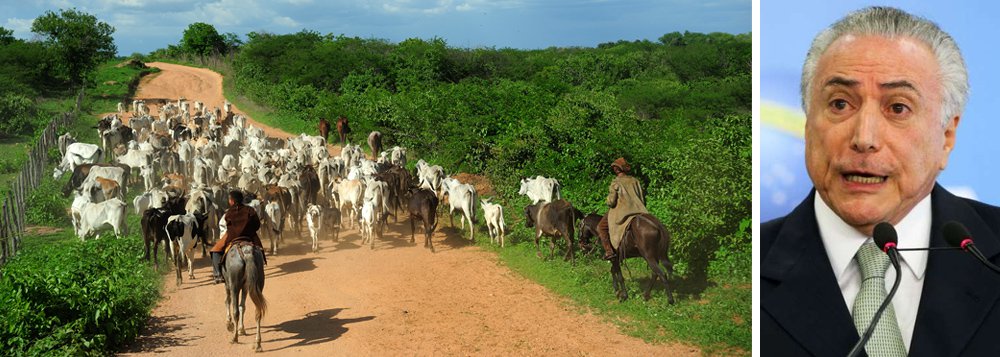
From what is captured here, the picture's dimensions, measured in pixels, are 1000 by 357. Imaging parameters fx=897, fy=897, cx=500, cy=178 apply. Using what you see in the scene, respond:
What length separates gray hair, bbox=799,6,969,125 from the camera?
4.55 meters

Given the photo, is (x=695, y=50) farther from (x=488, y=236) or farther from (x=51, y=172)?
(x=51, y=172)

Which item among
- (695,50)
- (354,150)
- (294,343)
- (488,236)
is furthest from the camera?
(695,50)

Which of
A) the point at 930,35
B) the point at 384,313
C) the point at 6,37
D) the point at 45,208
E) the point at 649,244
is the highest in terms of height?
the point at 6,37

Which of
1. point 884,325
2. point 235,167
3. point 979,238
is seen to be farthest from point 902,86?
point 235,167

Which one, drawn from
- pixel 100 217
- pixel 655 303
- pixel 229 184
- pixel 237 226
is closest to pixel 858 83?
pixel 655 303

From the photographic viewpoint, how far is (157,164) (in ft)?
38.2

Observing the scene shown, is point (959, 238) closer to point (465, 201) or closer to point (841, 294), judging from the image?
point (841, 294)

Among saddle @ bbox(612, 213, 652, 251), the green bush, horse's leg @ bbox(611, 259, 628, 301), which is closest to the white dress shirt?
saddle @ bbox(612, 213, 652, 251)

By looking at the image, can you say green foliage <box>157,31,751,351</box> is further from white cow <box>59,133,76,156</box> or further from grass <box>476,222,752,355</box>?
white cow <box>59,133,76,156</box>

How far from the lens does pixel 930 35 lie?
4551 mm

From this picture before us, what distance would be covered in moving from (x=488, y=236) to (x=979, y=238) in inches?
287

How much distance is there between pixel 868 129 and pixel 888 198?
0.40 metres

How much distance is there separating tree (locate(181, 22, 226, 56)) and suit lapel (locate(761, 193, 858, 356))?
23.5ft

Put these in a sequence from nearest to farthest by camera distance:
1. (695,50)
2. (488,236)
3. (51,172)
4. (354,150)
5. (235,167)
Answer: (51,172) < (488,236) < (235,167) < (354,150) < (695,50)
